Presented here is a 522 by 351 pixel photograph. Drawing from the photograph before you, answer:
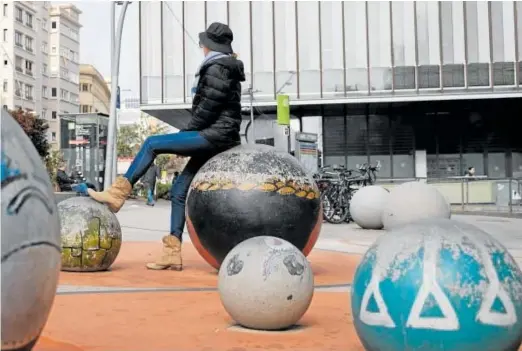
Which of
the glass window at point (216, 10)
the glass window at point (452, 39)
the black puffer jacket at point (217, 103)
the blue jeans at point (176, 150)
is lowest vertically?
the blue jeans at point (176, 150)

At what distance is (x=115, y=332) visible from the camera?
16.6 feet

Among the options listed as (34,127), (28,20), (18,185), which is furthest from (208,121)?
(28,20)

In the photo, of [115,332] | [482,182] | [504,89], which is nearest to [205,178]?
[115,332]

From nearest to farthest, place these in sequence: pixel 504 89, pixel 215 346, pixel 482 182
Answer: pixel 215 346 → pixel 482 182 → pixel 504 89

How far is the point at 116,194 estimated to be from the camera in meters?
8.02

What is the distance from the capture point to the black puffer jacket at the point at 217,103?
789 cm

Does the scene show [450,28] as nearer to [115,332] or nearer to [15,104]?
[115,332]

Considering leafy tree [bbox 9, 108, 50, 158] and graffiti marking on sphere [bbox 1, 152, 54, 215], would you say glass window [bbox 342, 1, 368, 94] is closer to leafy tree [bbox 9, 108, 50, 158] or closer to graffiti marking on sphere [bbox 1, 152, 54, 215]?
leafy tree [bbox 9, 108, 50, 158]

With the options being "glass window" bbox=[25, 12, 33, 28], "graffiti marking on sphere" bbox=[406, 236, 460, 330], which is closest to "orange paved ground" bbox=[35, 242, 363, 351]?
"graffiti marking on sphere" bbox=[406, 236, 460, 330]

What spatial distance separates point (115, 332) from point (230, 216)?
7.61 feet

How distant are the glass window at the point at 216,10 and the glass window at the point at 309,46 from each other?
13.5 feet

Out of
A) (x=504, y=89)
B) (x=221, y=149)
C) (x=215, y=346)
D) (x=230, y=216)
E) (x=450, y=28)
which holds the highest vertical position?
(x=450, y=28)

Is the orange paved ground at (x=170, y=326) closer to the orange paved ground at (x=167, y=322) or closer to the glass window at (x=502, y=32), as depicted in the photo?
→ the orange paved ground at (x=167, y=322)

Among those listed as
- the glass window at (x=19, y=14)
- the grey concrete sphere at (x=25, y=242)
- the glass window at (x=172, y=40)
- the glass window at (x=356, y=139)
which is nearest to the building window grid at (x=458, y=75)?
the glass window at (x=356, y=139)
